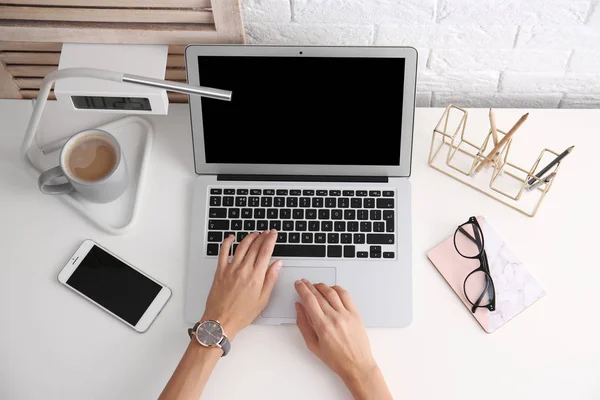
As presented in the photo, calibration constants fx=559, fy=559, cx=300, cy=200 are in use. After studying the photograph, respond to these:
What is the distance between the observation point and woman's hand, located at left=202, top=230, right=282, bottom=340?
2.81 feet

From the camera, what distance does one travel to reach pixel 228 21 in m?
0.86

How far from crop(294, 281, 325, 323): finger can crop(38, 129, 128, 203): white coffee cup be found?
1.14ft

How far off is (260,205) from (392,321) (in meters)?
0.29

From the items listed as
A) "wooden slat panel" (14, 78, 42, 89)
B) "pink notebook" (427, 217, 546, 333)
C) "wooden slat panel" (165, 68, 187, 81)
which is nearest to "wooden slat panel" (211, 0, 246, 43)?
"wooden slat panel" (165, 68, 187, 81)

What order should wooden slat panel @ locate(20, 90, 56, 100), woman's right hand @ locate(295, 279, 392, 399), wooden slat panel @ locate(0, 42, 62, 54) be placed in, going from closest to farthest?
woman's right hand @ locate(295, 279, 392, 399)
wooden slat panel @ locate(0, 42, 62, 54)
wooden slat panel @ locate(20, 90, 56, 100)

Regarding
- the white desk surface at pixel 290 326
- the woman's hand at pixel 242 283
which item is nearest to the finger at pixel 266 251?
the woman's hand at pixel 242 283

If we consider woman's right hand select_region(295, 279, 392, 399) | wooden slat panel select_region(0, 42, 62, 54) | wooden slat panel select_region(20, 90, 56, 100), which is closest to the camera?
woman's right hand select_region(295, 279, 392, 399)

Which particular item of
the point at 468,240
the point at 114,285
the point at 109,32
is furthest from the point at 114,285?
the point at 468,240

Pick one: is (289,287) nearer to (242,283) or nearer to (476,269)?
(242,283)

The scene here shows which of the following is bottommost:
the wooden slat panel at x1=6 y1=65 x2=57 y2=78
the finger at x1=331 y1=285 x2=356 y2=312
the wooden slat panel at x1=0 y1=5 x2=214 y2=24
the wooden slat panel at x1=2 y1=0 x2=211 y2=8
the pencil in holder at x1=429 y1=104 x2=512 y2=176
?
the finger at x1=331 y1=285 x2=356 y2=312

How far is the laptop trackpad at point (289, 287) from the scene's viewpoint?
887 mm

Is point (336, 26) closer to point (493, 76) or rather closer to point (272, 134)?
point (272, 134)

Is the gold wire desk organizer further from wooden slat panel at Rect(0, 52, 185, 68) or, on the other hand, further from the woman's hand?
wooden slat panel at Rect(0, 52, 185, 68)

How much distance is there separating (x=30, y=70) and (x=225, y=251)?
0.48m
